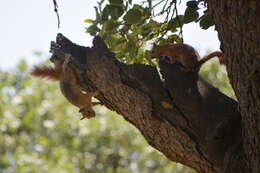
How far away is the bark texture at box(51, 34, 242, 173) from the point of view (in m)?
2.12

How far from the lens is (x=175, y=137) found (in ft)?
7.16

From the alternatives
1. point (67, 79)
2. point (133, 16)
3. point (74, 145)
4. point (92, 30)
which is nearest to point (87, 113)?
point (67, 79)

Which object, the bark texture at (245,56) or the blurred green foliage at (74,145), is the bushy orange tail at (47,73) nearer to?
the bark texture at (245,56)

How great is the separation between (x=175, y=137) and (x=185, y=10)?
830 mm

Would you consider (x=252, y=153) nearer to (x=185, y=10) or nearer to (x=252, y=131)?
(x=252, y=131)

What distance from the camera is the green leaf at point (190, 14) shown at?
2.49 metres

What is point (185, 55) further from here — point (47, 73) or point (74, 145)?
point (74, 145)

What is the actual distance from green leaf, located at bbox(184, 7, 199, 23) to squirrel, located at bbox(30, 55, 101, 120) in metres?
0.75

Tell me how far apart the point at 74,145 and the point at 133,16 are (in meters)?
6.94

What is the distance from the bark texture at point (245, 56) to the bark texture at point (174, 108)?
0.21 metres

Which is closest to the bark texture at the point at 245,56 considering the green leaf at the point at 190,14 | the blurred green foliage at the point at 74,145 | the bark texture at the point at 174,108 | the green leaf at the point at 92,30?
the bark texture at the point at 174,108

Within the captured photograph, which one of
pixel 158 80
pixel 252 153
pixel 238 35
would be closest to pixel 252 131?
pixel 252 153

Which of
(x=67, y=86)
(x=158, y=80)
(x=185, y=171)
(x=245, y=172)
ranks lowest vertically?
(x=185, y=171)

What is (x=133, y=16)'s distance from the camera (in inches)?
95.3
